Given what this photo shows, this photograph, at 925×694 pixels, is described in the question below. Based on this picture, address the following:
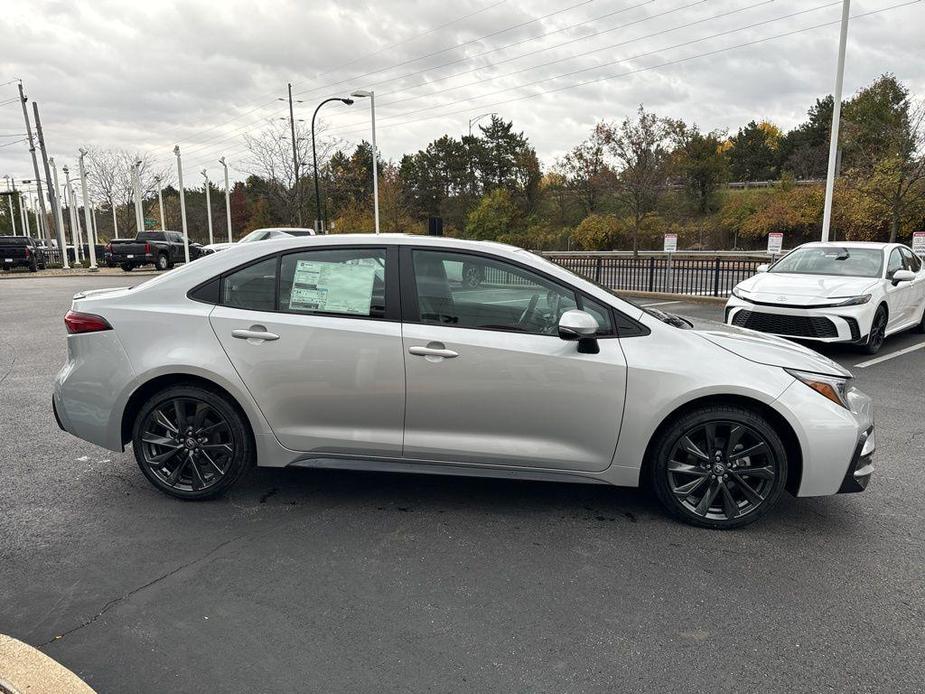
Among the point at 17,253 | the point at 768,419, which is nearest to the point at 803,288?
the point at 768,419

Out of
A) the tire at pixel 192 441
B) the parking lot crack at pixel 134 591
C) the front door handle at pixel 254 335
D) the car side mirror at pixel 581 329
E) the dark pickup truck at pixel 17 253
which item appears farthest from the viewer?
the dark pickup truck at pixel 17 253

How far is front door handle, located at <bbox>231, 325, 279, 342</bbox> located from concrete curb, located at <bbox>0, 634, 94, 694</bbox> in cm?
183

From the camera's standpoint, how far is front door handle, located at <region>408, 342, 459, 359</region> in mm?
3636

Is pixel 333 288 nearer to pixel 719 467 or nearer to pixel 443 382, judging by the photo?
pixel 443 382

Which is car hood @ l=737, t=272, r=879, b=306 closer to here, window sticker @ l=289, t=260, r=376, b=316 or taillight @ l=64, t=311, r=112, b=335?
window sticker @ l=289, t=260, r=376, b=316

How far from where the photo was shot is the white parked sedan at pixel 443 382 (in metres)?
3.58

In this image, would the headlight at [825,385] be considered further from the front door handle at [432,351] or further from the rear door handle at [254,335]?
the rear door handle at [254,335]

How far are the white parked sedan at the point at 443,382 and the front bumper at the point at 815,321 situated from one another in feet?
16.6

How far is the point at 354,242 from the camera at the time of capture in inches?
156

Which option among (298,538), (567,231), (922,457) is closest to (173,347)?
(298,538)

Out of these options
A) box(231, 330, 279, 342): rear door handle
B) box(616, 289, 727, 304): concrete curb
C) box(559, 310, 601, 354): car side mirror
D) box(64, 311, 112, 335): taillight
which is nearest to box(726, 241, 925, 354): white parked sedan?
box(616, 289, 727, 304): concrete curb

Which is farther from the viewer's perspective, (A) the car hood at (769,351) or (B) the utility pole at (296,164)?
(B) the utility pole at (296,164)

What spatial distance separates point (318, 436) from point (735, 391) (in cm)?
236

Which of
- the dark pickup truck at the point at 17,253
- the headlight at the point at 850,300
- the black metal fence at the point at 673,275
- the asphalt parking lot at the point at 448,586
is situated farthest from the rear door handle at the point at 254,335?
the dark pickup truck at the point at 17,253
